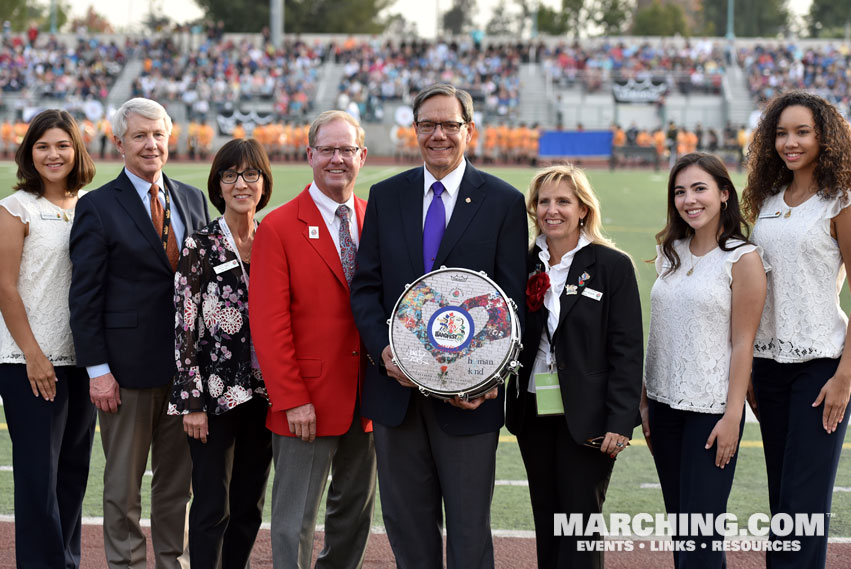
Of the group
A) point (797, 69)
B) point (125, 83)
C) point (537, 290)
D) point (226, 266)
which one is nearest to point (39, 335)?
point (226, 266)

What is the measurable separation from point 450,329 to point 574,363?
1.69ft

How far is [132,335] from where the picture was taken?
363cm

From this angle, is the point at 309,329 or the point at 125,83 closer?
the point at 309,329

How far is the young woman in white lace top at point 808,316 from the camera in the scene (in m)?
3.40

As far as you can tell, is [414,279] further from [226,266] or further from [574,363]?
[226,266]

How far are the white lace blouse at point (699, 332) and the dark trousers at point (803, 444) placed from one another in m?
0.34

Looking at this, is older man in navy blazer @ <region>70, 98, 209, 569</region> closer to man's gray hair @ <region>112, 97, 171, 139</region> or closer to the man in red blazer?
man's gray hair @ <region>112, 97, 171, 139</region>

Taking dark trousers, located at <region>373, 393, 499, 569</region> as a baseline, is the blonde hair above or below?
above

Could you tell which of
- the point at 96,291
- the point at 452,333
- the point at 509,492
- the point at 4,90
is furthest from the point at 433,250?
the point at 4,90

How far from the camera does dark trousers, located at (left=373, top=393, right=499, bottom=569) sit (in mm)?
3250

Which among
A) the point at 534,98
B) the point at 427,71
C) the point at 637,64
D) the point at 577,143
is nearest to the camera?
the point at 577,143

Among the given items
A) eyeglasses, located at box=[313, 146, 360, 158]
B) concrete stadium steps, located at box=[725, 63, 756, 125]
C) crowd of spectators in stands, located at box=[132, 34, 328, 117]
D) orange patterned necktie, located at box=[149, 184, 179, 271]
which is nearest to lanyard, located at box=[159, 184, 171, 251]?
orange patterned necktie, located at box=[149, 184, 179, 271]

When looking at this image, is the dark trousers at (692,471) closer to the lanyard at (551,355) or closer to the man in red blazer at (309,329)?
the lanyard at (551,355)

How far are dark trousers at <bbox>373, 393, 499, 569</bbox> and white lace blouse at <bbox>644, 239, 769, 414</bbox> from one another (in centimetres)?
73
